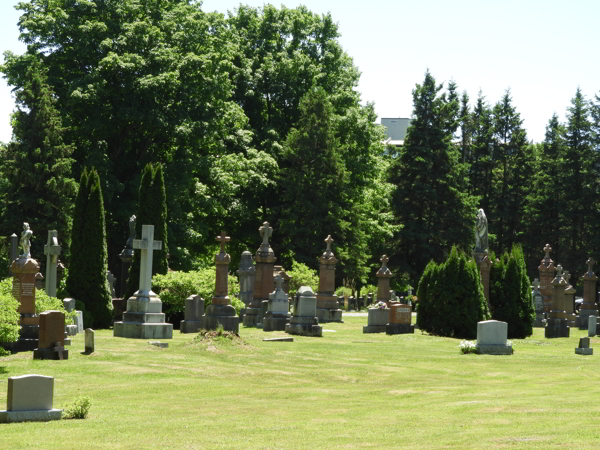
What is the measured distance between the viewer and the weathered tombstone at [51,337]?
731 inches

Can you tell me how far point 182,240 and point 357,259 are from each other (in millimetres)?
12112

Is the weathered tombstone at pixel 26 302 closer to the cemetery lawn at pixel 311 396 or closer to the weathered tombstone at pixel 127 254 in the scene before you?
the cemetery lawn at pixel 311 396

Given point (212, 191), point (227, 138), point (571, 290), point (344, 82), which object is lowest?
point (571, 290)

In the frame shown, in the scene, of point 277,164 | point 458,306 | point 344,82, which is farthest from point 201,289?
point 344,82

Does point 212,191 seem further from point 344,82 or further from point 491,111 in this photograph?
point 491,111

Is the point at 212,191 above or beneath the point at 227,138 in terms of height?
beneath

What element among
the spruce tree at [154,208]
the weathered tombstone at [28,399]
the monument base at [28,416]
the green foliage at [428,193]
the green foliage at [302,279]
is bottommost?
the monument base at [28,416]

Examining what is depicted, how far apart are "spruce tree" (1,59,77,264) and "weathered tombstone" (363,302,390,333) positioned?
550 inches

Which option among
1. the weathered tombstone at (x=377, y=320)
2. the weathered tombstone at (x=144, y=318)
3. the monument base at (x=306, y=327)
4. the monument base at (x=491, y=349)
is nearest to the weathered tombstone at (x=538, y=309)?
the weathered tombstone at (x=377, y=320)

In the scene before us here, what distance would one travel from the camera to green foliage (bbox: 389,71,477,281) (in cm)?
5812

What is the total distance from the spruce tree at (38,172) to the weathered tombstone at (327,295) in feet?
36.2

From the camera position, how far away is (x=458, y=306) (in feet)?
96.1

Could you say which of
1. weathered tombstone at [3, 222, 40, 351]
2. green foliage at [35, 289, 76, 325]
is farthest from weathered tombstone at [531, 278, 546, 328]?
weathered tombstone at [3, 222, 40, 351]

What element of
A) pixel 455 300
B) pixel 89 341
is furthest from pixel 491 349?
pixel 89 341
